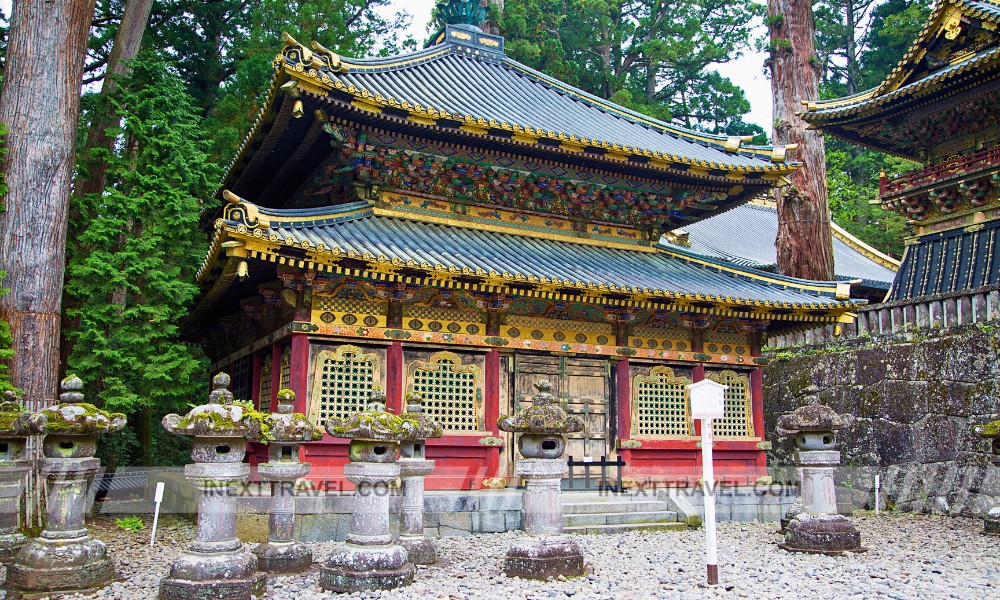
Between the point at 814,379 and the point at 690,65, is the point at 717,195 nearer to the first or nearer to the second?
the point at 814,379

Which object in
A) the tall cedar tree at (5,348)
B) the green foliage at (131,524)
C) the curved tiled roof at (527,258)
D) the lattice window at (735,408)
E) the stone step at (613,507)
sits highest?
the curved tiled roof at (527,258)

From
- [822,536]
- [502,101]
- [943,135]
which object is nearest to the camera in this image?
[822,536]

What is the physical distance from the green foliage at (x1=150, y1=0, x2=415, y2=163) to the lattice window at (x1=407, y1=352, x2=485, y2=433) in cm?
1087

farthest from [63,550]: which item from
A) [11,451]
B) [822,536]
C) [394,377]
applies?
[822,536]

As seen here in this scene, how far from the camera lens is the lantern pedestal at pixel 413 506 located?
359 inches

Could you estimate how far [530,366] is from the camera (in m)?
13.5

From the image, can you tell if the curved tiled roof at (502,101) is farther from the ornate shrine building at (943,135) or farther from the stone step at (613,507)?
the stone step at (613,507)

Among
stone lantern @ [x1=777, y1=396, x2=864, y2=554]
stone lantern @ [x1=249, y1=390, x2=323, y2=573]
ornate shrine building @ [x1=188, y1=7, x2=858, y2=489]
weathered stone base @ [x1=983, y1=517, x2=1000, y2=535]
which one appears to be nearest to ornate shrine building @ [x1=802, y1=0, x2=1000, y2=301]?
ornate shrine building @ [x1=188, y1=7, x2=858, y2=489]

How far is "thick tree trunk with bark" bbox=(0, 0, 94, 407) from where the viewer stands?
12453 millimetres

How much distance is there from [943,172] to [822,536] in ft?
39.3

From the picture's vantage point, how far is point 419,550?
29.7 feet

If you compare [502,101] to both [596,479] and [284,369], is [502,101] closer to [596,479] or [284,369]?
[284,369]

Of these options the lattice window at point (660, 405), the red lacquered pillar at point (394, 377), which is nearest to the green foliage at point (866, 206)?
the lattice window at point (660, 405)

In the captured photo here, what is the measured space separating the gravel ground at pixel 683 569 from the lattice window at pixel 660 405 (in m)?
2.28
